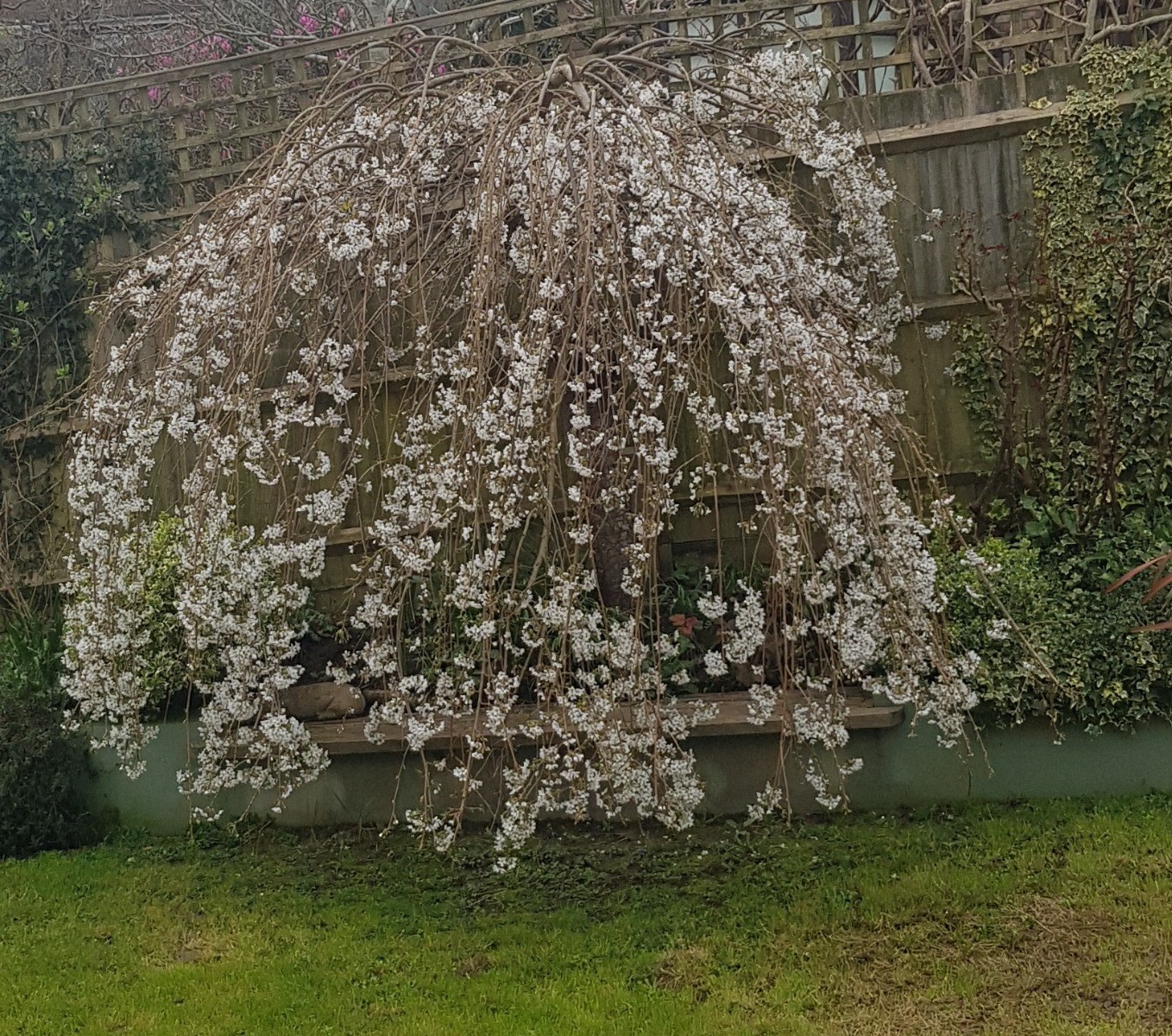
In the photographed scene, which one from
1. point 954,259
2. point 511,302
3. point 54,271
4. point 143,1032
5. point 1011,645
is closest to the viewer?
point 143,1032

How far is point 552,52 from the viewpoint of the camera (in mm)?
4758

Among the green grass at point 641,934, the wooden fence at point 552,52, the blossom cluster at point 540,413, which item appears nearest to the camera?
the green grass at point 641,934

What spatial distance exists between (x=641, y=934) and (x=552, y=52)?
12.0ft

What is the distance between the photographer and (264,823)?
13.9 ft

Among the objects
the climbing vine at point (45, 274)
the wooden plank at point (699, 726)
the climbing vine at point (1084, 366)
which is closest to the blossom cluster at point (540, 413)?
the wooden plank at point (699, 726)

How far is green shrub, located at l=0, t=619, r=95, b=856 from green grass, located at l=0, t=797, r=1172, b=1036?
0.84 feet

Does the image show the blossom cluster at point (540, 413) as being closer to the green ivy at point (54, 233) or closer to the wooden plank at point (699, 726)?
the wooden plank at point (699, 726)

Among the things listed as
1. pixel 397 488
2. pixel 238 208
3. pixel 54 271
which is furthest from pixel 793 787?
pixel 54 271

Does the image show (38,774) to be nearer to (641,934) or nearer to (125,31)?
(641,934)

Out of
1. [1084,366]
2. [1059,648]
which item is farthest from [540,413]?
[1084,366]

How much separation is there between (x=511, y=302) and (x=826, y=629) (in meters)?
1.79

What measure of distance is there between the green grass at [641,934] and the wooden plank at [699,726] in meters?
0.34

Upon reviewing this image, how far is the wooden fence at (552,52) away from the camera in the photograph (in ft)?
14.3

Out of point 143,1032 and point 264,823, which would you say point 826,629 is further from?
point 264,823
